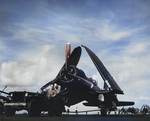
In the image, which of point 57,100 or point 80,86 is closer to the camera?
point 57,100

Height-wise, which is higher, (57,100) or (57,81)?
(57,81)

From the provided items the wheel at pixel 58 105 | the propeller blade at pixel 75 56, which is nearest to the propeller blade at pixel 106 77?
the propeller blade at pixel 75 56

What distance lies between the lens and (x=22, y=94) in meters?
19.6

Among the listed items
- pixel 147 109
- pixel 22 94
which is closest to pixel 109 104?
pixel 22 94

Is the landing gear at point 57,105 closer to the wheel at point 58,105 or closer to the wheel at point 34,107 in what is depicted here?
the wheel at point 58,105

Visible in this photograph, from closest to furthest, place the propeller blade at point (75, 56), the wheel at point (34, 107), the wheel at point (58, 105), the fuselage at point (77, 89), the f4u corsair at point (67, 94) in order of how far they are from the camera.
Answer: the wheel at point (34, 107) → the f4u corsair at point (67, 94) → the wheel at point (58, 105) → the fuselage at point (77, 89) → the propeller blade at point (75, 56)

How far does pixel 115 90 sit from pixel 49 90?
34.5 feet

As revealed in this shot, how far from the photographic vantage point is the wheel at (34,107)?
18008mm

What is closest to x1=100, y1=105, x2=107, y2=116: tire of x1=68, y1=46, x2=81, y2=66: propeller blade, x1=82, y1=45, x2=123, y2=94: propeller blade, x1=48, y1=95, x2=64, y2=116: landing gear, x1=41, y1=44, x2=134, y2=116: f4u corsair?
x1=41, y1=44, x2=134, y2=116: f4u corsair

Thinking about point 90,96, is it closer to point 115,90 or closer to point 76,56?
point 115,90

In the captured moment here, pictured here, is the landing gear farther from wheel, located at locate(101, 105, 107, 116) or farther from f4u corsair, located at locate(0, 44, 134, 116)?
wheel, located at locate(101, 105, 107, 116)

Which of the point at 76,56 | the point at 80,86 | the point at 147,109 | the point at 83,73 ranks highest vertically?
the point at 76,56

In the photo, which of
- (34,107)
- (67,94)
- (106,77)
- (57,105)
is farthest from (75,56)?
(34,107)

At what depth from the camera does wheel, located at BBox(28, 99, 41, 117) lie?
1801 cm
